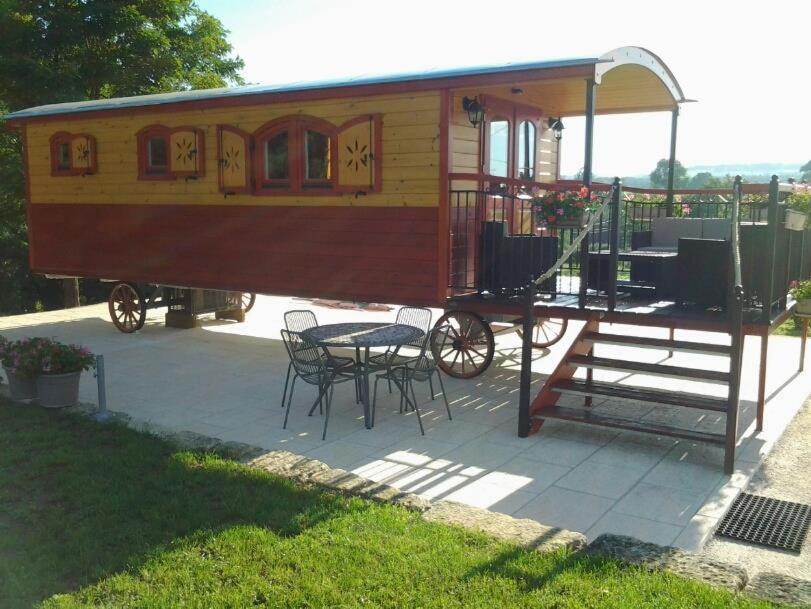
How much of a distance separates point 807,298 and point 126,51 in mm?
15636

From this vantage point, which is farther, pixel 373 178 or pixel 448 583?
pixel 373 178

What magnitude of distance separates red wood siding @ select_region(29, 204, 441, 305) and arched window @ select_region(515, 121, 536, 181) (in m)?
2.14

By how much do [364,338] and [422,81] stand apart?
8.73 feet

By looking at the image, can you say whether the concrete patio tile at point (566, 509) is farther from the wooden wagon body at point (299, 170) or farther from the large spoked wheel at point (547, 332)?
the large spoked wheel at point (547, 332)

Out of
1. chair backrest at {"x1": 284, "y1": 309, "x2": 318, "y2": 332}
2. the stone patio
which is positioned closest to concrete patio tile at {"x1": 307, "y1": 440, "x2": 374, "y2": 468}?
the stone patio

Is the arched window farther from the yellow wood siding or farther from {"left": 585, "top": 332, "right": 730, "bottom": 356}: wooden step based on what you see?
{"left": 585, "top": 332, "right": 730, "bottom": 356}: wooden step

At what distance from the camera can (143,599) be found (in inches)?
133

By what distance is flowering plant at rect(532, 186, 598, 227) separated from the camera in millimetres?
6969

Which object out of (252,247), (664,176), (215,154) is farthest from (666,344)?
(664,176)

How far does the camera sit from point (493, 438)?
6.15 m

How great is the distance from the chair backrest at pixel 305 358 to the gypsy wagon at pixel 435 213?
1666mm

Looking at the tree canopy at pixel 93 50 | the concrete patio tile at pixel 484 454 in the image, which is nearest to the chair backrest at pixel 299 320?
the concrete patio tile at pixel 484 454

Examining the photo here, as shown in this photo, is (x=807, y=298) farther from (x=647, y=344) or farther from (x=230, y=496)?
(x=230, y=496)

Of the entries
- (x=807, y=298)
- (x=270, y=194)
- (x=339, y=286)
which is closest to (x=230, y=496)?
(x=339, y=286)
